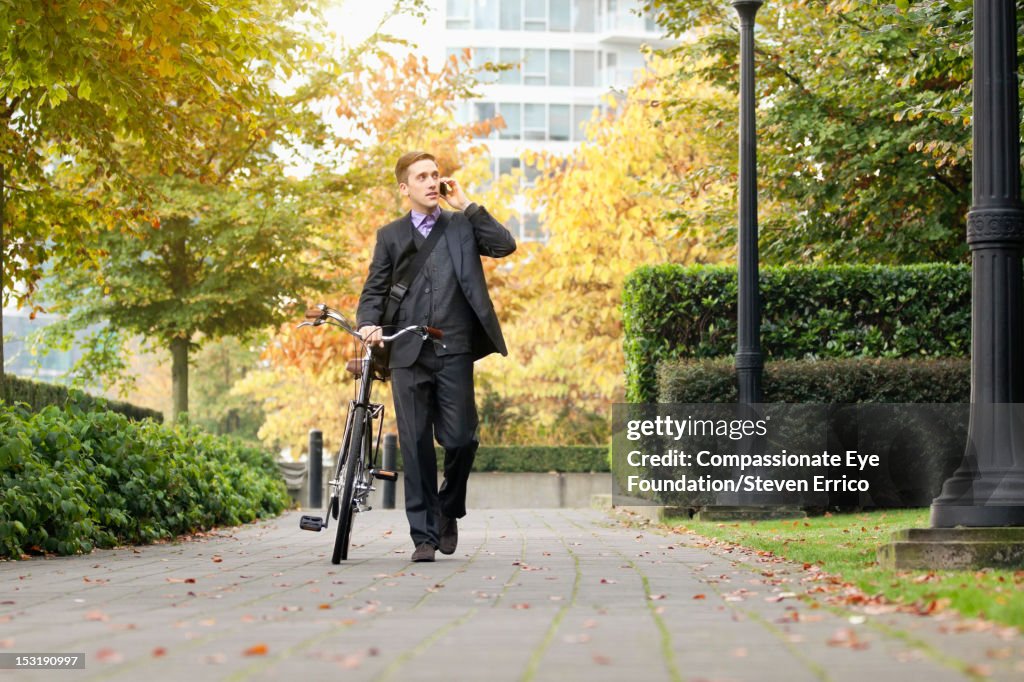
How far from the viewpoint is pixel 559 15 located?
6562 cm

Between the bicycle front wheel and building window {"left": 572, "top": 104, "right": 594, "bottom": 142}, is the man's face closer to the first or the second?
the bicycle front wheel

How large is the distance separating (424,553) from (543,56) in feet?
192

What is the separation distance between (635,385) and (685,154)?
15.6 metres

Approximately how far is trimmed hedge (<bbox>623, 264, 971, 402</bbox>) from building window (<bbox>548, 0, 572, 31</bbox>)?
51391 millimetres

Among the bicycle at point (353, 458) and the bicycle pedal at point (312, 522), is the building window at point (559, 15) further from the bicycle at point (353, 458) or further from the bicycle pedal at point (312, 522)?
the bicycle pedal at point (312, 522)

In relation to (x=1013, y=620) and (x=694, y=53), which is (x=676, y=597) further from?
(x=694, y=53)

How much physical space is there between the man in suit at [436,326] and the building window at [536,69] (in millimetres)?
57431

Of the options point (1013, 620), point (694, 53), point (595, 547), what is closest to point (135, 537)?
point (595, 547)

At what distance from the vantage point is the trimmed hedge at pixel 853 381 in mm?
14703

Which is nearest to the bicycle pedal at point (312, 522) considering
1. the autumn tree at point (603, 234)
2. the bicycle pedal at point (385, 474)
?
the bicycle pedal at point (385, 474)

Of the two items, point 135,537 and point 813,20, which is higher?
point 813,20

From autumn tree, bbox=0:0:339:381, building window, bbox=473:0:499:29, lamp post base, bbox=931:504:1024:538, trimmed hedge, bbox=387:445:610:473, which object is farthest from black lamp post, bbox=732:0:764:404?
building window, bbox=473:0:499:29

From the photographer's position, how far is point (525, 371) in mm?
33031

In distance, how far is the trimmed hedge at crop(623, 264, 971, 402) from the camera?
15.6 meters
